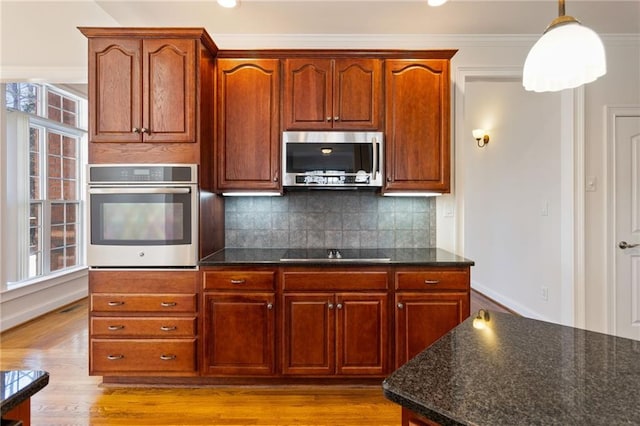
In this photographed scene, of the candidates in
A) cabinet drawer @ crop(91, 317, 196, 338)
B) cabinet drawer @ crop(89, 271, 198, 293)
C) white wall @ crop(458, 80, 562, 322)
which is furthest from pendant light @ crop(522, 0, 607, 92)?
cabinet drawer @ crop(91, 317, 196, 338)

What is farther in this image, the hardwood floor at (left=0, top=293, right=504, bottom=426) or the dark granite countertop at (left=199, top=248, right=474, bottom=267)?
the dark granite countertop at (left=199, top=248, right=474, bottom=267)

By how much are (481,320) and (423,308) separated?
116 centimetres

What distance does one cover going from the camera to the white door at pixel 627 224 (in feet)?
9.43

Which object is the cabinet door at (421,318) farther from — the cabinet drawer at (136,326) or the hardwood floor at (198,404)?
the cabinet drawer at (136,326)

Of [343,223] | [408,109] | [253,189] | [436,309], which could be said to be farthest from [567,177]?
[253,189]

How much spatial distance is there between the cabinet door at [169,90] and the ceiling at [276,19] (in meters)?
0.47

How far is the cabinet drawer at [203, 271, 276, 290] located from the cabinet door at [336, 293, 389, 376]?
1.61 feet

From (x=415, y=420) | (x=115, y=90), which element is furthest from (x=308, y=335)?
(x=115, y=90)

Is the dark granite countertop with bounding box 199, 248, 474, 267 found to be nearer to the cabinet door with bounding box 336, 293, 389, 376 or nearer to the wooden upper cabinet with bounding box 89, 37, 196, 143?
the cabinet door with bounding box 336, 293, 389, 376

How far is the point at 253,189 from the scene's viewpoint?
2584 mm

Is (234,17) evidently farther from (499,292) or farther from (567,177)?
(499,292)

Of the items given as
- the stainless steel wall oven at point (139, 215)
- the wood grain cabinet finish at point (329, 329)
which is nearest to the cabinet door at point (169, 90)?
the stainless steel wall oven at point (139, 215)

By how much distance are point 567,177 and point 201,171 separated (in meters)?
3.01

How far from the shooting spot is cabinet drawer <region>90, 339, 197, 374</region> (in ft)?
7.41
